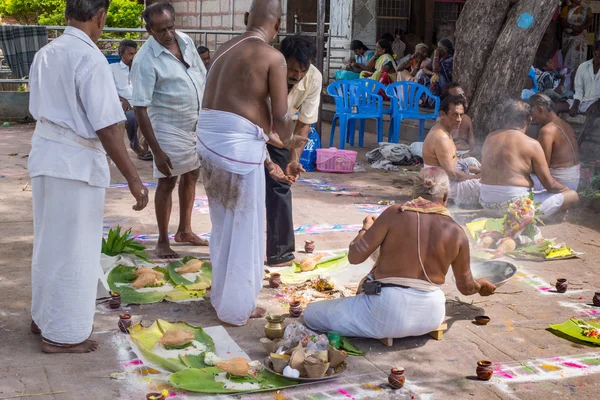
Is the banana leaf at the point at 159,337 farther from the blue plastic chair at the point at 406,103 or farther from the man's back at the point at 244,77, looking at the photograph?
the blue plastic chair at the point at 406,103

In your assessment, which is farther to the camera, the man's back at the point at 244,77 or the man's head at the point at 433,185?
the man's back at the point at 244,77

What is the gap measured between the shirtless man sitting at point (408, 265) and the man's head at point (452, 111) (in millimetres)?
3382

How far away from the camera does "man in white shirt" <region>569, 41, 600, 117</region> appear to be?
1085cm

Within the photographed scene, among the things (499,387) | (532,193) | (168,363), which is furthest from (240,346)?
(532,193)

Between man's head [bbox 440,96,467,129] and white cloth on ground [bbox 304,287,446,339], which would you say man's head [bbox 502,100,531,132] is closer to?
man's head [bbox 440,96,467,129]

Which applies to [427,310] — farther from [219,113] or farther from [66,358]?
[66,358]

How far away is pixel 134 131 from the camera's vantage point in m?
11.1

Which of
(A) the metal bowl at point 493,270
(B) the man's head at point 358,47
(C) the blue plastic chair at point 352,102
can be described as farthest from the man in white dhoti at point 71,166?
(B) the man's head at point 358,47

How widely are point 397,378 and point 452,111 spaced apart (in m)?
4.30

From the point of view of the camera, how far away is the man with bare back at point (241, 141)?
474 centimetres

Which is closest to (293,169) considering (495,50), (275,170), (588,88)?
(275,170)

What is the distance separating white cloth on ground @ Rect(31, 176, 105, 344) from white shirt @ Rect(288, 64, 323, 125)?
2172 mm

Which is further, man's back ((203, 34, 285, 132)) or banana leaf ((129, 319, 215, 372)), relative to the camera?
man's back ((203, 34, 285, 132))

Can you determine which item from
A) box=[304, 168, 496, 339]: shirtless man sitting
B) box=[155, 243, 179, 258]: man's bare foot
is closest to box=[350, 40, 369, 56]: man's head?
box=[155, 243, 179, 258]: man's bare foot
